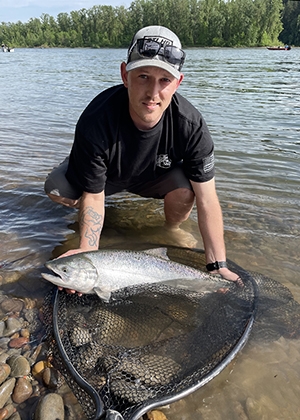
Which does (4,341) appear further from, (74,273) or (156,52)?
(156,52)

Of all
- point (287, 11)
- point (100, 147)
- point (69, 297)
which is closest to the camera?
point (69, 297)

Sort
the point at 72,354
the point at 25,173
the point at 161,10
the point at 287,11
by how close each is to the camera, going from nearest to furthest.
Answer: the point at 72,354 < the point at 25,173 < the point at 161,10 < the point at 287,11

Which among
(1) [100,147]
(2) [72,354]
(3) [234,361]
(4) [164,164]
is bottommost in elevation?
(3) [234,361]

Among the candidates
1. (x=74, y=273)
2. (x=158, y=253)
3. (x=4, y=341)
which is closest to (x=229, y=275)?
(x=158, y=253)

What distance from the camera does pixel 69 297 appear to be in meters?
2.76

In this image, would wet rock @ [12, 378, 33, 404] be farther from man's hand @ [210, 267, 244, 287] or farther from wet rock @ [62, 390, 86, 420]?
man's hand @ [210, 267, 244, 287]

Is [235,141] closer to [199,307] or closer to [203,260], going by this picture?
[203,260]

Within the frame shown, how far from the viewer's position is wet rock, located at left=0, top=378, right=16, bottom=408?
2096 millimetres

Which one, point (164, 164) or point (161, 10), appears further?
point (161, 10)

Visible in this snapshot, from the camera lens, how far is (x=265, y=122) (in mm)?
9703

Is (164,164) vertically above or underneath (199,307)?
above

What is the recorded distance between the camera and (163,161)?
3.56m

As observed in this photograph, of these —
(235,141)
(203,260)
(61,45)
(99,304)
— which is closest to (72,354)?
(99,304)

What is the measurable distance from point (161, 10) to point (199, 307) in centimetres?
11036
